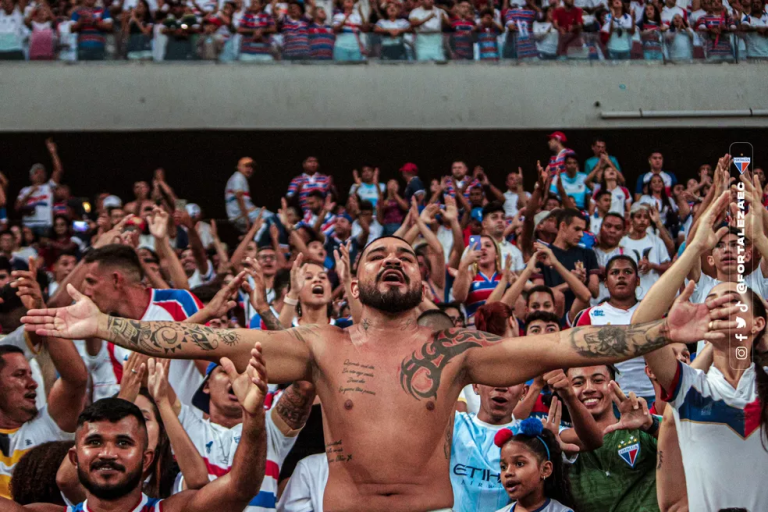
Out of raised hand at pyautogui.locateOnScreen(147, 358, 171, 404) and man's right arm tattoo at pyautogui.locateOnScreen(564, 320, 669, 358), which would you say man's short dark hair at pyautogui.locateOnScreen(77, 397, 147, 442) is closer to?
raised hand at pyautogui.locateOnScreen(147, 358, 171, 404)

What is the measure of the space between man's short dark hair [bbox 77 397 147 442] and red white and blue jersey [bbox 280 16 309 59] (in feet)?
37.4

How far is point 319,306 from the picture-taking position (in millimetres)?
6637

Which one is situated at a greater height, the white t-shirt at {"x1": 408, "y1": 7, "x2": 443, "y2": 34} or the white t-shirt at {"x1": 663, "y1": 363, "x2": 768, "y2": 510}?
the white t-shirt at {"x1": 408, "y1": 7, "x2": 443, "y2": 34}

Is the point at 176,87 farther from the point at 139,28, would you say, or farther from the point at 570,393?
the point at 570,393

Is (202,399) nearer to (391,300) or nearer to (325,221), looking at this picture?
(391,300)

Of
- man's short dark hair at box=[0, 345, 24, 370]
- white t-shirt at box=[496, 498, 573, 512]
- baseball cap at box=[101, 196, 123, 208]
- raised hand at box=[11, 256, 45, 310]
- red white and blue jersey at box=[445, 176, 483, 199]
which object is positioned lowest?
baseball cap at box=[101, 196, 123, 208]

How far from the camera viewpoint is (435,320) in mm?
6109

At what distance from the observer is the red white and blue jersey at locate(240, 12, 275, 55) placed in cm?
1462

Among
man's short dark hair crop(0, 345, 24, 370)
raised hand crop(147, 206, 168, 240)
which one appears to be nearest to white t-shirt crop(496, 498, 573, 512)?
man's short dark hair crop(0, 345, 24, 370)

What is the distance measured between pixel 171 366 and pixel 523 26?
10461mm

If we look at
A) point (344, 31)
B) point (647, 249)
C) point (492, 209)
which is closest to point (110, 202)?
point (344, 31)

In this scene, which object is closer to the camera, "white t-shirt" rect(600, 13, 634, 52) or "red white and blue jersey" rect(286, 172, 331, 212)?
"red white and blue jersey" rect(286, 172, 331, 212)

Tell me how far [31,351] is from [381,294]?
279 cm

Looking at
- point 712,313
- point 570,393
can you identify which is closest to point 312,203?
point 570,393
